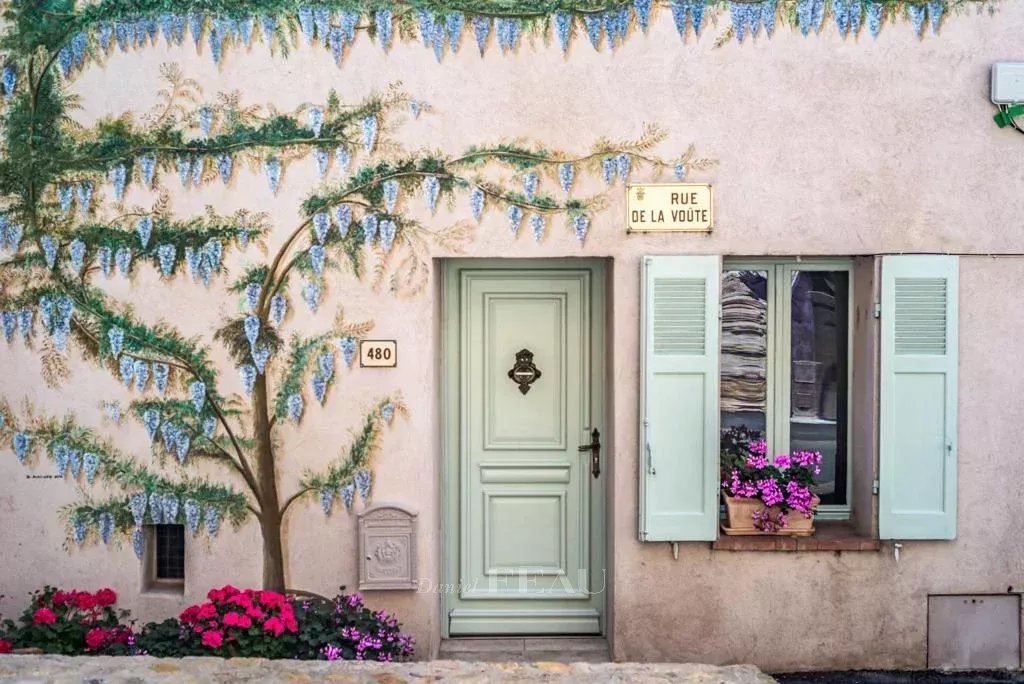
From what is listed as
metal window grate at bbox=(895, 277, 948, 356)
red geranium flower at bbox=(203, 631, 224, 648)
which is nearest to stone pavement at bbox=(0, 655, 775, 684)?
red geranium flower at bbox=(203, 631, 224, 648)

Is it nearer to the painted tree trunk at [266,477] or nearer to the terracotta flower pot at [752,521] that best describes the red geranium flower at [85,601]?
the painted tree trunk at [266,477]

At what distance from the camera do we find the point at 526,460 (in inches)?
239

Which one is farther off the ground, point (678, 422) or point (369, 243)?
point (369, 243)

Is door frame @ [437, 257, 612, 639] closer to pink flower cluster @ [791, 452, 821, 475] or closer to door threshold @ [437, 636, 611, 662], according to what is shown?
door threshold @ [437, 636, 611, 662]

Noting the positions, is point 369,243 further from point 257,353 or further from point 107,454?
point 107,454

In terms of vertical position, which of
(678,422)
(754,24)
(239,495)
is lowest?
(239,495)

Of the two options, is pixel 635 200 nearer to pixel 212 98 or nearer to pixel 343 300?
pixel 343 300

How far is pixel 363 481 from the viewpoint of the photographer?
5684mm

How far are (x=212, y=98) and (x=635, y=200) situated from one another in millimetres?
2154

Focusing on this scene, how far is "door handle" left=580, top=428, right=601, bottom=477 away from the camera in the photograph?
6.04 m

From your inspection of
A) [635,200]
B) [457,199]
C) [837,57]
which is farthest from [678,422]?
[837,57]

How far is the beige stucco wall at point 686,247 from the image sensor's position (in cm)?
559

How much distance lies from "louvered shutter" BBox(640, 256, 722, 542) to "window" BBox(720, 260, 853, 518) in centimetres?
34

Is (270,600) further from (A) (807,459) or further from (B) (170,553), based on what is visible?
(A) (807,459)
